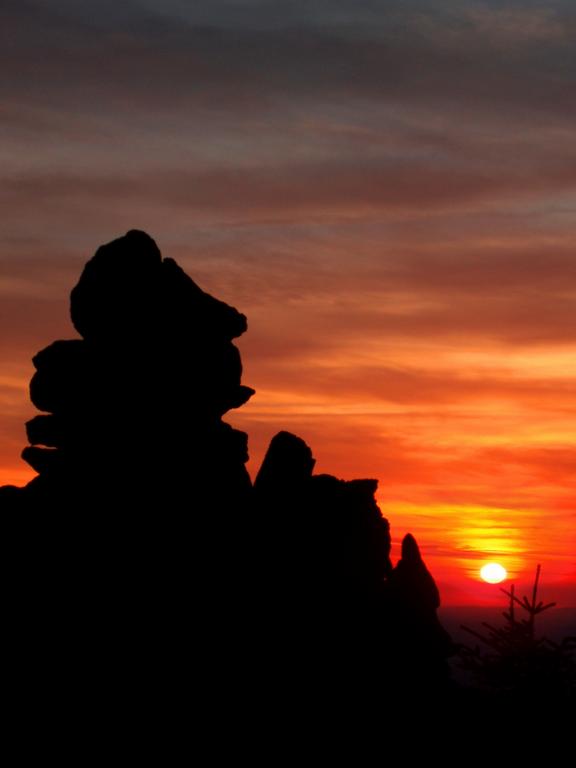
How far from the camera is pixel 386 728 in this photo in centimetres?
6738

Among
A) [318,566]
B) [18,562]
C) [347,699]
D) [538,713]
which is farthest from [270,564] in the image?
[538,713]

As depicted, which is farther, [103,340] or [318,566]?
[318,566]

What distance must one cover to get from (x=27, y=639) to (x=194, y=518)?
35.1 feet

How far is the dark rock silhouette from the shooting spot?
2581 inches

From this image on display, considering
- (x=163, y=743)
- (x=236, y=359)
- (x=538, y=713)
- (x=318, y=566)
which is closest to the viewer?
(x=538, y=713)

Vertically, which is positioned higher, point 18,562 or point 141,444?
point 141,444

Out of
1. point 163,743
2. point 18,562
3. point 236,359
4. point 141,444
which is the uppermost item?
point 236,359

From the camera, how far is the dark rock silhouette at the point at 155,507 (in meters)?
65.6

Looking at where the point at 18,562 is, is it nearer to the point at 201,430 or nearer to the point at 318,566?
the point at 201,430

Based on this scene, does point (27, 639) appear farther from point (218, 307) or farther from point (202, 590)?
point (218, 307)

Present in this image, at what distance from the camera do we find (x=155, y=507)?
67.9 meters

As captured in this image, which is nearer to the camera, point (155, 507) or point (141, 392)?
point (141, 392)

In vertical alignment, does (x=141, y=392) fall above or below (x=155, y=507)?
above

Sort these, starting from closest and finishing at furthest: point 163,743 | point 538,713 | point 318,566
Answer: point 538,713, point 163,743, point 318,566
